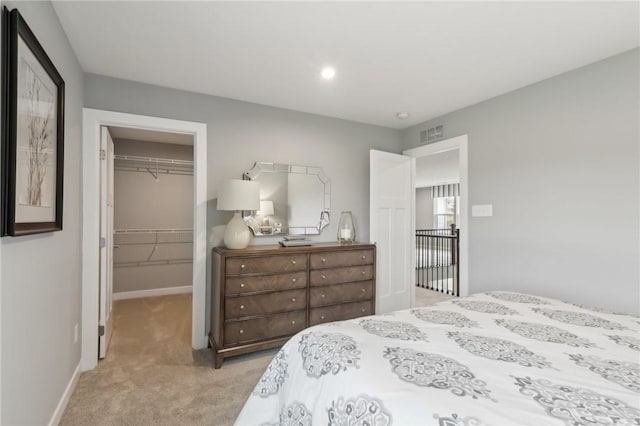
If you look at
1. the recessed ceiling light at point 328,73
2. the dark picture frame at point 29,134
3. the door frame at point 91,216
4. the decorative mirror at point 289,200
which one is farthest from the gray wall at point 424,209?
the dark picture frame at point 29,134

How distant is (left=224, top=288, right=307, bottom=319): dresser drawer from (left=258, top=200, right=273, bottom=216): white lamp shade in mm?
874

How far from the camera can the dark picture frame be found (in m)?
1.14

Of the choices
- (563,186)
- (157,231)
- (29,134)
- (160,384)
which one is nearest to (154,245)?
(157,231)

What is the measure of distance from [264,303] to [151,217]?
309cm

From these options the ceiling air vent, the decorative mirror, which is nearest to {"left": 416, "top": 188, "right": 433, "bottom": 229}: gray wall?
the ceiling air vent

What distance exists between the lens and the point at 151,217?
15.6ft

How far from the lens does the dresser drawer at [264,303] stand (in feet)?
8.32

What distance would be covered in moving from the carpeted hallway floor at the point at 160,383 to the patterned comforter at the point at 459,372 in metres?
0.70

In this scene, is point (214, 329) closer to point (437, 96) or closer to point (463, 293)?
point (463, 293)

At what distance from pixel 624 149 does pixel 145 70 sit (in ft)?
11.9

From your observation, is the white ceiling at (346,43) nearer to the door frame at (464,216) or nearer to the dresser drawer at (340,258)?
the door frame at (464,216)

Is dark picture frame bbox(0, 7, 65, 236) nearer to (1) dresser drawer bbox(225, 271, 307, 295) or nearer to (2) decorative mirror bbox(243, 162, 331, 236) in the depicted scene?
(1) dresser drawer bbox(225, 271, 307, 295)

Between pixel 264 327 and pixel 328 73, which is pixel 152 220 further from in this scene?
pixel 328 73

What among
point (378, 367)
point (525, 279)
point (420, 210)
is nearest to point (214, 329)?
point (378, 367)
